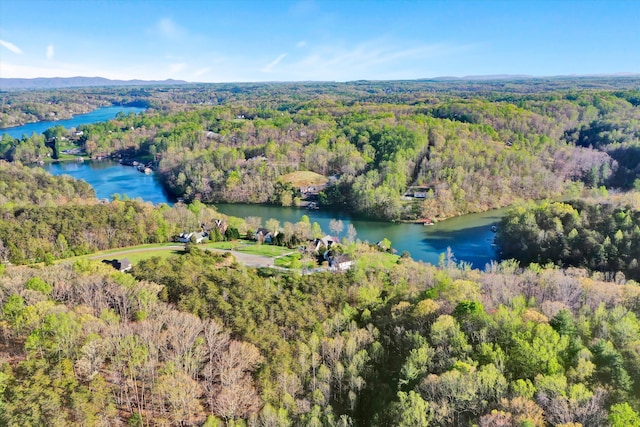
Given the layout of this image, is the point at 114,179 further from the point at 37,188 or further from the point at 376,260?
Result: the point at 376,260

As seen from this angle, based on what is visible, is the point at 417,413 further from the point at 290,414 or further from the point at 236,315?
the point at 236,315

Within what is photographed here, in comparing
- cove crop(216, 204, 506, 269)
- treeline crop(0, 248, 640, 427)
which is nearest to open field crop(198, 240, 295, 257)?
treeline crop(0, 248, 640, 427)

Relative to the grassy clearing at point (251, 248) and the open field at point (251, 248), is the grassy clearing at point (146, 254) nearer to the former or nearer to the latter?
the open field at point (251, 248)

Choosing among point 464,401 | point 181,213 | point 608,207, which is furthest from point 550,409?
point 181,213

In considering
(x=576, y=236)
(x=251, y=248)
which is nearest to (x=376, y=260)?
(x=251, y=248)

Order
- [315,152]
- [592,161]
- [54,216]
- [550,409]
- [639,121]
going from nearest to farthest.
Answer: [550,409]
[54,216]
[592,161]
[315,152]
[639,121]

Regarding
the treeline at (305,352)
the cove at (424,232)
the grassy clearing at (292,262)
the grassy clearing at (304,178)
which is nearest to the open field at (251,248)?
the grassy clearing at (292,262)
